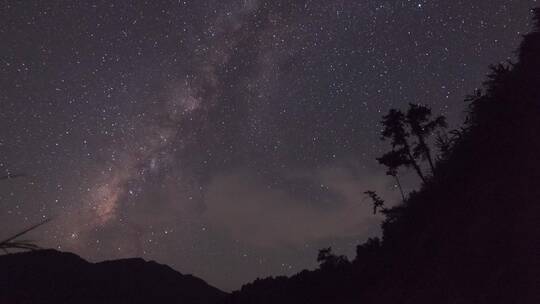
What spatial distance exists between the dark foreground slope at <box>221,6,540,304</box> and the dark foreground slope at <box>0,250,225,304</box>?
10102 cm

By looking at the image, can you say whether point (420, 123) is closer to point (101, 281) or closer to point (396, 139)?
point (396, 139)

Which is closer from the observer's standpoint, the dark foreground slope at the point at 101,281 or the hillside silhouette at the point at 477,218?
the hillside silhouette at the point at 477,218

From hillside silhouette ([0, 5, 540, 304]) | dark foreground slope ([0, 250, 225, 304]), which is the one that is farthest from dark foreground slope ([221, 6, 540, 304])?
dark foreground slope ([0, 250, 225, 304])

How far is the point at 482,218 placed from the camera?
1903 cm

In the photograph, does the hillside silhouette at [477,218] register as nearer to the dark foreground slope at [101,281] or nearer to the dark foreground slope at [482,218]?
the dark foreground slope at [482,218]

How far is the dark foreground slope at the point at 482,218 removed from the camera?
53.9 ft

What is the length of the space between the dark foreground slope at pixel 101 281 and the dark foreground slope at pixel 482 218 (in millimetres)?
101024

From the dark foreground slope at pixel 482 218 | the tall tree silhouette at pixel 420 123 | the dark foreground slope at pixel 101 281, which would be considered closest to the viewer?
the dark foreground slope at pixel 482 218

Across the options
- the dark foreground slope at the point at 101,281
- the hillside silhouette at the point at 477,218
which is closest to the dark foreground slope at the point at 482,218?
the hillside silhouette at the point at 477,218

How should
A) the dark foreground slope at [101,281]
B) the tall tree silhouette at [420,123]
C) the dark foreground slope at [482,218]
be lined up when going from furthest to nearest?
the dark foreground slope at [101,281]
the tall tree silhouette at [420,123]
the dark foreground slope at [482,218]

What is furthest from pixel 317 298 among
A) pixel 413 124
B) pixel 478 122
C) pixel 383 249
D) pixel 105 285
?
pixel 105 285

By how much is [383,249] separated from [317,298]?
10.6 meters

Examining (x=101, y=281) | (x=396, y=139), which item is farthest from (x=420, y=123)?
(x=101, y=281)

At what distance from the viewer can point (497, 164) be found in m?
20.4
